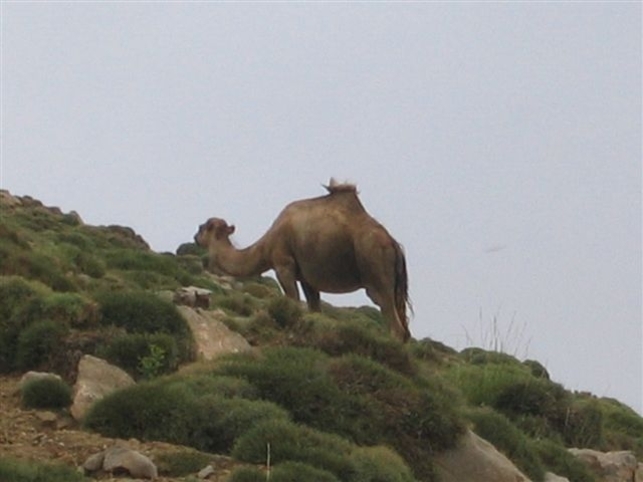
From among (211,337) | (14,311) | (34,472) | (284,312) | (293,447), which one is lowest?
(34,472)

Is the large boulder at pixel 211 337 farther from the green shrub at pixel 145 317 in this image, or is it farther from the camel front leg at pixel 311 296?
the camel front leg at pixel 311 296

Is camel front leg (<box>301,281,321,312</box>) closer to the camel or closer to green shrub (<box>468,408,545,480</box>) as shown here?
the camel

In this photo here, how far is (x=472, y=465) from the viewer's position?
1446cm

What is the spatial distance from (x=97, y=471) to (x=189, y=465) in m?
0.73

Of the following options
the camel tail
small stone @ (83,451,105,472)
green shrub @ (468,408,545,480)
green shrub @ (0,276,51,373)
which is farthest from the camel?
small stone @ (83,451,105,472)

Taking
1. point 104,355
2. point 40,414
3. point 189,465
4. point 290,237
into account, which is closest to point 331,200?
point 290,237

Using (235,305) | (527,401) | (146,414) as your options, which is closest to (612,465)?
(527,401)

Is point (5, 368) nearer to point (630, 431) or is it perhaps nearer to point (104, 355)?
point (104, 355)

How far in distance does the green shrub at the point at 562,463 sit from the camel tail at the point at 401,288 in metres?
4.11

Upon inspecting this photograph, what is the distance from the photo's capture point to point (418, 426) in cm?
1449

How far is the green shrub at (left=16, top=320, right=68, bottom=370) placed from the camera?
627 inches

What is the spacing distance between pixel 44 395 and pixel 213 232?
9481mm

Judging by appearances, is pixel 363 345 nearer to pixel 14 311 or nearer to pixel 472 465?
pixel 472 465

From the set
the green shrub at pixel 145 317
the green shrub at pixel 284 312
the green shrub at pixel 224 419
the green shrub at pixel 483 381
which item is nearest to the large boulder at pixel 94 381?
the green shrub at pixel 224 419
